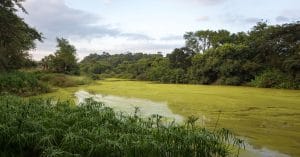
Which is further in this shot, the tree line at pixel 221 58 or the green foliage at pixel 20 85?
the tree line at pixel 221 58

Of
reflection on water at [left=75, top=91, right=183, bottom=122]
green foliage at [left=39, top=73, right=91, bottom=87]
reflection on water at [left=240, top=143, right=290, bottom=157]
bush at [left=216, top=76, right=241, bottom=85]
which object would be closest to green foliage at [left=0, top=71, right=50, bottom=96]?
reflection on water at [left=75, top=91, right=183, bottom=122]

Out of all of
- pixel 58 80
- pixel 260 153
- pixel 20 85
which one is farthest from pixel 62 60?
pixel 260 153

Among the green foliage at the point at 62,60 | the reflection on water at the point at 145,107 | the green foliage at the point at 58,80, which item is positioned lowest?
the reflection on water at the point at 145,107

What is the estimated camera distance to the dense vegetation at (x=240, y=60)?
26031mm

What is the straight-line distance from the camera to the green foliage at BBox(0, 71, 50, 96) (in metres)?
14.4

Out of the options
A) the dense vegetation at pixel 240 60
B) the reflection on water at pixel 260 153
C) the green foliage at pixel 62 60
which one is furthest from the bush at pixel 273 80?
the reflection on water at pixel 260 153

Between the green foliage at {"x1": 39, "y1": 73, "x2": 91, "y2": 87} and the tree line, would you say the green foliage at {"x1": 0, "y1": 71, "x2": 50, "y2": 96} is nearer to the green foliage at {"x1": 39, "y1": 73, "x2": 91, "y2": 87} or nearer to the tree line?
the tree line

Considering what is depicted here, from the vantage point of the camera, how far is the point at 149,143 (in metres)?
Answer: 4.33

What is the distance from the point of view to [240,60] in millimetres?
30219

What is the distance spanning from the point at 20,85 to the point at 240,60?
19402mm

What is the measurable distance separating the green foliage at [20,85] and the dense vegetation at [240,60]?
15.5m

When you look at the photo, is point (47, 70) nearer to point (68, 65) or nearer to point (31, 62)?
point (68, 65)

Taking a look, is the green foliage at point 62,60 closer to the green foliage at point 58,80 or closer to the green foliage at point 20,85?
the green foliage at point 58,80

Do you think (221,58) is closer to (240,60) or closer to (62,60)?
(240,60)
